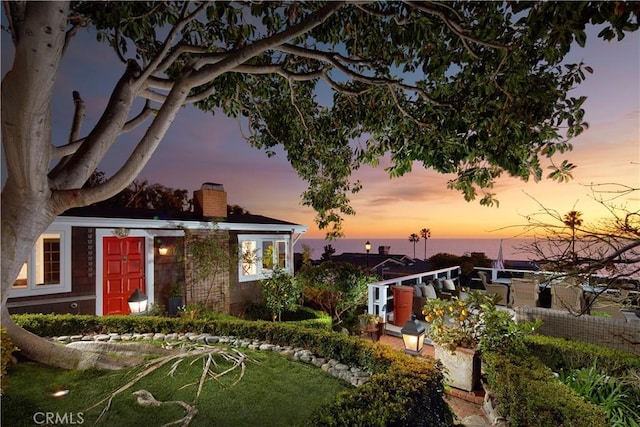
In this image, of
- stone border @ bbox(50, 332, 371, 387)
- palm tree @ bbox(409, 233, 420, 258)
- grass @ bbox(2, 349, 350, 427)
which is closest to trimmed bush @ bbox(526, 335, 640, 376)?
stone border @ bbox(50, 332, 371, 387)

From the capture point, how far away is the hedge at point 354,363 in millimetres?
2797

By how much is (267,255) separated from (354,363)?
24.6 ft

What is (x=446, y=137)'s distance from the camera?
167 inches

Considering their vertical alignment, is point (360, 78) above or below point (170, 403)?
above

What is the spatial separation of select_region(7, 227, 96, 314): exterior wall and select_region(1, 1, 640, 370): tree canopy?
355cm

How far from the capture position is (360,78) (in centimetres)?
474

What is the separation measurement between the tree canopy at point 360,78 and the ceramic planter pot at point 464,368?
2.27 metres

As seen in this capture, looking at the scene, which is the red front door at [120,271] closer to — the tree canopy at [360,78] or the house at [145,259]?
the house at [145,259]

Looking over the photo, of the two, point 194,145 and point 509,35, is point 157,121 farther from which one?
point 194,145

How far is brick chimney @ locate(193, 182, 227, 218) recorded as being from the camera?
1080 cm

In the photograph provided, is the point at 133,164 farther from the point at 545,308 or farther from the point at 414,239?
the point at 414,239

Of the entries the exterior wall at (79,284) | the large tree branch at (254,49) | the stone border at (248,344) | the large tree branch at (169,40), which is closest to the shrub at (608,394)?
the stone border at (248,344)

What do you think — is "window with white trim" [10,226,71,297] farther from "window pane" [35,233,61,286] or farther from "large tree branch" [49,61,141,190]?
"large tree branch" [49,61,141,190]

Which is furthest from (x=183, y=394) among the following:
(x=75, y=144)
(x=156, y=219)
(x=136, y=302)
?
(x=156, y=219)
